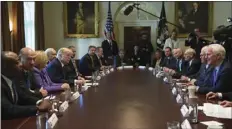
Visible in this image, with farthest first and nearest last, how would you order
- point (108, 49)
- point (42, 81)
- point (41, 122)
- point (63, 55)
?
point (108, 49), point (63, 55), point (42, 81), point (41, 122)

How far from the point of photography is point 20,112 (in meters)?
2.29

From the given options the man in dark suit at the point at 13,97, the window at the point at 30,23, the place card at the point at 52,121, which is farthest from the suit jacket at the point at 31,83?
the window at the point at 30,23

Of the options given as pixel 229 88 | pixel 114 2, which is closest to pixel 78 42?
pixel 114 2

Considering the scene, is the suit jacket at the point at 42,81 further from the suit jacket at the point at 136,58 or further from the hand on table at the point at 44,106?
the suit jacket at the point at 136,58

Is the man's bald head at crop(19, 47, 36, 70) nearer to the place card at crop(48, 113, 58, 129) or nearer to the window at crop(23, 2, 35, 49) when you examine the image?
the place card at crop(48, 113, 58, 129)

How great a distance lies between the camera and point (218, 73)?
338 centimetres

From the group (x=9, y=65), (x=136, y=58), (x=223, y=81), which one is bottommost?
(x=136, y=58)

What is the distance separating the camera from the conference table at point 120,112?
209 centimetres

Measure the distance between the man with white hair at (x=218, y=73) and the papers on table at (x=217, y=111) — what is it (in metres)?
0.78

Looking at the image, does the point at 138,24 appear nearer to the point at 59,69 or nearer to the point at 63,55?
the point at 63,55

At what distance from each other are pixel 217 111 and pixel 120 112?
0.70 m

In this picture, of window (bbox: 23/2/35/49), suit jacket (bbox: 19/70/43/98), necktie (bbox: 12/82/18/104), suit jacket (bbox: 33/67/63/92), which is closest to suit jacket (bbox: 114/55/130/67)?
window (bbox: 23/2/35/49)

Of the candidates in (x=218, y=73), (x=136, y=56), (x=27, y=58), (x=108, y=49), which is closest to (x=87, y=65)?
(x=108, y=49)

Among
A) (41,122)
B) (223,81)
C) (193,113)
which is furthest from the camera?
(223,81)
